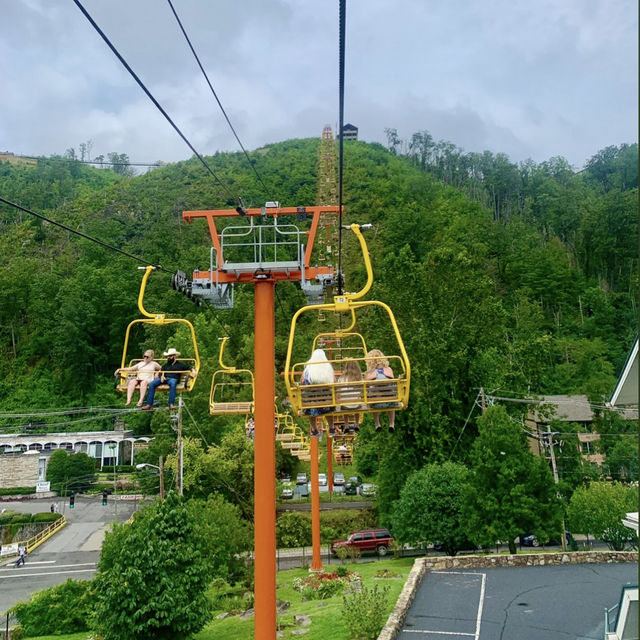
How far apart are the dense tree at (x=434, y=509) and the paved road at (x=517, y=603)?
5975 mm

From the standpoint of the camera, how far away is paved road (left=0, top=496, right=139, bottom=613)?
1108 inches

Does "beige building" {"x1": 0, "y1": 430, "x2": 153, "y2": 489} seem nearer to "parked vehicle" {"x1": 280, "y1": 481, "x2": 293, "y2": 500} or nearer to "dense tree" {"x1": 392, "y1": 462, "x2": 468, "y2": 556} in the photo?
"parked vehicle" {"x1": 280, "y1": 481, "x2": 293, "y2": 500}

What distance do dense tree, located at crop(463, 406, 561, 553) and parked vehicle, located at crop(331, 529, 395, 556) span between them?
411 inches

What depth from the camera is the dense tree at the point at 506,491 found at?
64.8 ft

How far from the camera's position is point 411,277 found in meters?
28.2

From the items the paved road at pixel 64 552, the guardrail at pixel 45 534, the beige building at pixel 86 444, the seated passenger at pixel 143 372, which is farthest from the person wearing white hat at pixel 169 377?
the beige building at pixel 86 444

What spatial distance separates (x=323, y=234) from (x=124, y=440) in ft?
129

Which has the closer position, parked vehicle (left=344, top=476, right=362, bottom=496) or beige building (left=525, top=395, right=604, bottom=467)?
beige building (left=525, top=395, right=604, bottom=467)

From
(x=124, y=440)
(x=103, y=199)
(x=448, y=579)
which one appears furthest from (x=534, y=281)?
(x=103, y=199)

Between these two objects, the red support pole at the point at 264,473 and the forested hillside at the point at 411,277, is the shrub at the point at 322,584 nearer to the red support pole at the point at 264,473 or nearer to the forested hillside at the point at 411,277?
the forested hillside at the point at 411,277

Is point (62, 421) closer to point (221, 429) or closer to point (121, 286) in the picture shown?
point (121, 286)

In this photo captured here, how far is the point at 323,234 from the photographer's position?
8125cm

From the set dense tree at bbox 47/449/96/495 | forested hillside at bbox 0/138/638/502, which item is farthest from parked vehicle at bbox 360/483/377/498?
dense tree at bbox 47/449/96/495

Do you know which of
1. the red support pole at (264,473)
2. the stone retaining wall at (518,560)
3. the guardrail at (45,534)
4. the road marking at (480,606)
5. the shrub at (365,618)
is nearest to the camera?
the red support pole at (264,473)
